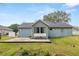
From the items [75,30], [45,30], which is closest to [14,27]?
[45,30]

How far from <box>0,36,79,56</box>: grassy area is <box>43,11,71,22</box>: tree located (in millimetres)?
239

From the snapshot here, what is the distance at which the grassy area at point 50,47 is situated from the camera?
6.60 meters

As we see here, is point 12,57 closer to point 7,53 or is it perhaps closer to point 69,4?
point 7,53

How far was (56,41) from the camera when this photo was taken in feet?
21.7

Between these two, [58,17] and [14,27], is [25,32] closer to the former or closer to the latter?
[14,27]

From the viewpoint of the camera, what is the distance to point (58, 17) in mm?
6633

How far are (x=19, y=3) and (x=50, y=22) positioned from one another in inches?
18.6

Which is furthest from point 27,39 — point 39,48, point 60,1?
point 60,1

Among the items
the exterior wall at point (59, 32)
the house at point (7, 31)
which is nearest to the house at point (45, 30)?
the exterior wall at point (59, 32)

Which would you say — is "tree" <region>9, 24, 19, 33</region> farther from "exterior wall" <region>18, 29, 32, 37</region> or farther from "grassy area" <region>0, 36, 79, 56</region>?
"grassy area" <region>0, 36, 79, 56</region>

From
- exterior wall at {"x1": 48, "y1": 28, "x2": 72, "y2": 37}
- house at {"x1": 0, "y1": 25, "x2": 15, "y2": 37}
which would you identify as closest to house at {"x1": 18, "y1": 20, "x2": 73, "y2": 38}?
exterior wall at {"x1": 48, "y1": 28, "x2": 72, "y2": 37}

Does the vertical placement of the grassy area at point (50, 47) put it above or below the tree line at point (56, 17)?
below

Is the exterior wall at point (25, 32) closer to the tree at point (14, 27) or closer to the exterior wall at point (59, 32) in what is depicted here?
the tree at point (14, 27)

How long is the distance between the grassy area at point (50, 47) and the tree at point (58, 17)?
0.78 ft
